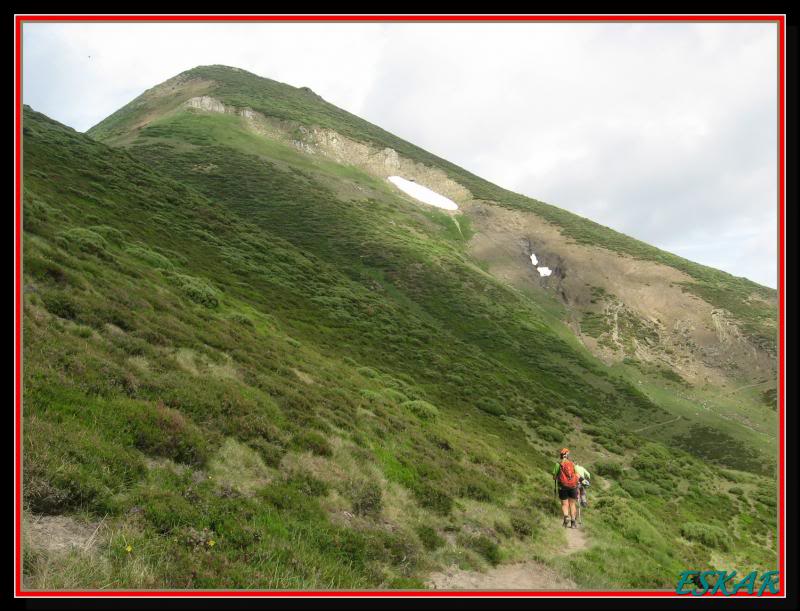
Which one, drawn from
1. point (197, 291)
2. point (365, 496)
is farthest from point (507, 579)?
point (197, 291)

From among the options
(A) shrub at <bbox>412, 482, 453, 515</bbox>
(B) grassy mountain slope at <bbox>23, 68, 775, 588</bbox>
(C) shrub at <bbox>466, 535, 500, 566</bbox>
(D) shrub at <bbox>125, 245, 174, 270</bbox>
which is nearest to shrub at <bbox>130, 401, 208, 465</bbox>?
(B) grassy mountain slope at <bbox>23, 68, 775, 588</bbox>

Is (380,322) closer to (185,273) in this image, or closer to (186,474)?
(185,273)

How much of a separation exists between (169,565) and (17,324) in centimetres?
454

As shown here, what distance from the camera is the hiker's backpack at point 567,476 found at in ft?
50.7

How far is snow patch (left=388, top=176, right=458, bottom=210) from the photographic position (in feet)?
314

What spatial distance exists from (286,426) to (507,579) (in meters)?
7.44

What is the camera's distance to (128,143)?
246 feet

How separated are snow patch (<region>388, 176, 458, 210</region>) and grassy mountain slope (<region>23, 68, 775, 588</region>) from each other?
48.2m

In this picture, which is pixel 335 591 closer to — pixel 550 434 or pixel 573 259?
pixel 550 434

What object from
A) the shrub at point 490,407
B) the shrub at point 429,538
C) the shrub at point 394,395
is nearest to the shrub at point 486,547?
the shrub at point 429,538

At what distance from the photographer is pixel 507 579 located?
11.1m

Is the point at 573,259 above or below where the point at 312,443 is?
above

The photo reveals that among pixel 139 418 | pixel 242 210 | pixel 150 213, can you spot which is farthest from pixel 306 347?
pixel 242 210

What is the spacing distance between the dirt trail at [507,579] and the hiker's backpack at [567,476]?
388 centimetres
